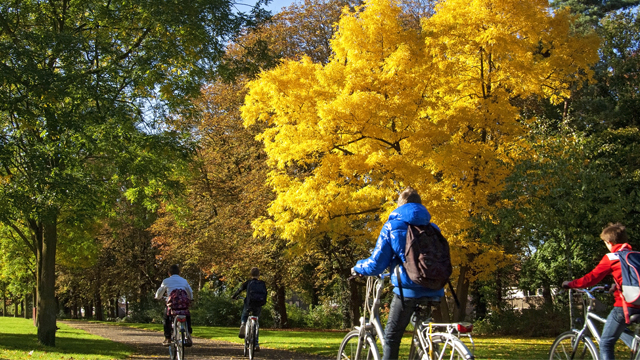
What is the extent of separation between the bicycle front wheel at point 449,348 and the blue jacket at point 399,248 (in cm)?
41

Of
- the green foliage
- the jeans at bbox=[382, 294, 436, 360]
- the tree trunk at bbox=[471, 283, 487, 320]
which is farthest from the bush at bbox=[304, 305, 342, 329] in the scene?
the jeans at bbox=[382, 294, 436, 360]

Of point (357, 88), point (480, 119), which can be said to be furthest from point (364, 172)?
point (480, 119)

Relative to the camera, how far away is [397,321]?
4.74 metres

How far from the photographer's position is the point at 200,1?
12.0m

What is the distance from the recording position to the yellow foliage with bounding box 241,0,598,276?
13008 millimetres

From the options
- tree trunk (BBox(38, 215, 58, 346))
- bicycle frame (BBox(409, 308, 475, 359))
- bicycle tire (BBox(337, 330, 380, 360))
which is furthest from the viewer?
tree trunk (BBox(38, 215, 58, 346))

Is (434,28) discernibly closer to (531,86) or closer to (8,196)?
(531,86)

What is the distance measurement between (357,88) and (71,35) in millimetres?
6291

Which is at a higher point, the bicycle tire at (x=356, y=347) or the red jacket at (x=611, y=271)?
the red jacket at (x=611, y=271)

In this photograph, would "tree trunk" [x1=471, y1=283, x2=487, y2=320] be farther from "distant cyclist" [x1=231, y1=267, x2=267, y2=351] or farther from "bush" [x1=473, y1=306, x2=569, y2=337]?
"distant cyclist" [x1=231, y1=267, x2=267, y2=351]

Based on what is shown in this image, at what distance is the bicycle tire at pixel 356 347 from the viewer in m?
4.89

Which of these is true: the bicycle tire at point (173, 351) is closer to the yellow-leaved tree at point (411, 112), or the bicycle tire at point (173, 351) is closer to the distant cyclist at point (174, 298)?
the distant cyclist at point (174, 298)

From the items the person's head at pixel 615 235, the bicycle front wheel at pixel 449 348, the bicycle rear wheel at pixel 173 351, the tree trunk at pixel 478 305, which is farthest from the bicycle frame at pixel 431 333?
the tree trunk at pixel 478 305

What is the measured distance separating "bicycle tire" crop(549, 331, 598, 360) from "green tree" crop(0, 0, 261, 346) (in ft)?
29.2
